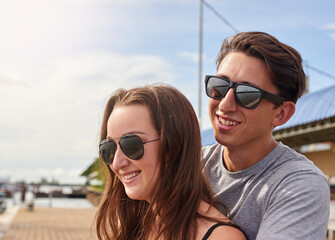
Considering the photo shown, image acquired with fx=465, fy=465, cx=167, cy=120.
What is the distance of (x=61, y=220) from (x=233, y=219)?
19.6m

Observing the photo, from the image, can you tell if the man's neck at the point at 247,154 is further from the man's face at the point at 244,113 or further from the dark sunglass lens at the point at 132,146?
the dark sunglass lens at the point at 132,146

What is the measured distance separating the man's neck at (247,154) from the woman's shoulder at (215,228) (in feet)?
1.27

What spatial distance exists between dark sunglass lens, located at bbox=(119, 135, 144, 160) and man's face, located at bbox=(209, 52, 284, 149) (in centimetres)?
→ 54

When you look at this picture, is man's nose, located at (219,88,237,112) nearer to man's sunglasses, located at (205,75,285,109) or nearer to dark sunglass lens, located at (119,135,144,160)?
man's sunglasses, located at (205,75,285,109)

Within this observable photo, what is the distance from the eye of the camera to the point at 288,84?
223cm

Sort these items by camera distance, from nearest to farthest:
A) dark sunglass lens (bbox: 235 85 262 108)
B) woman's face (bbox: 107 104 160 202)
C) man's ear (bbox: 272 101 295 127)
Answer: woman's face (bbox: 107 104 160 202) < dark sunglass lens (bbox: 235 85 262 108) < man's ear (bbox: 272 101 295 127)

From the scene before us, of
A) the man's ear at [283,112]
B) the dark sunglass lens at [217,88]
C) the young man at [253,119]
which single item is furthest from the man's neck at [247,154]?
the dark sunglass lens at [217,88]

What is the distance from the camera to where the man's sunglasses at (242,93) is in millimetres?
2145

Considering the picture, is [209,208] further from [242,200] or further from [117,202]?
[117,202]

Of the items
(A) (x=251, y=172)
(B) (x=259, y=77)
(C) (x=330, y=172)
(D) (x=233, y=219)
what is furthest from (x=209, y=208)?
(C) (x=330, y=172)

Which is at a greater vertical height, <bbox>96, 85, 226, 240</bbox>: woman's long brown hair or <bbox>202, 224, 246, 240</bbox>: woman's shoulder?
<bbox>96, 85, 226, 240</bbox>: woman's long brown hair

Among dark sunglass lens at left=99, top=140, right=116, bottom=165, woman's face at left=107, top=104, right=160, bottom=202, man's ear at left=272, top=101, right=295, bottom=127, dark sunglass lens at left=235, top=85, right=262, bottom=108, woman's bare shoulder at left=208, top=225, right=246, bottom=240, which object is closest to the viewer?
woman's bare shoulder at left=208, top=225, right=246, bottom=240

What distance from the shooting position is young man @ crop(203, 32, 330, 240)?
1989mm

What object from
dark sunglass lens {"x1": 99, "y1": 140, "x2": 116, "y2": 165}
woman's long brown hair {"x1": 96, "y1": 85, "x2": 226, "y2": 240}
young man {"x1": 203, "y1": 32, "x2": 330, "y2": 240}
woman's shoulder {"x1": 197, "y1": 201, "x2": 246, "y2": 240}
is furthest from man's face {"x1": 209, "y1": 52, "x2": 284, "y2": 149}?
dark sunglass lens {"x1": 99, "y1": 140, "x2": 116, "y2": 165}
